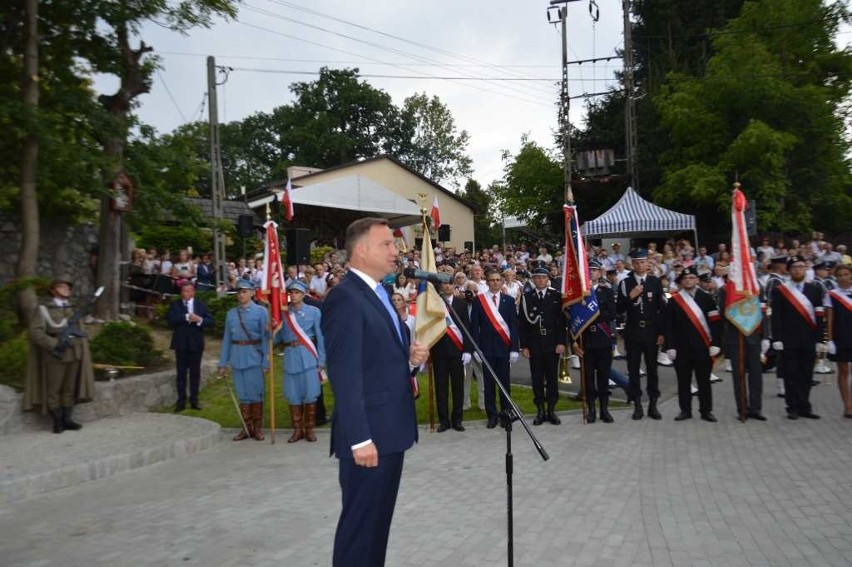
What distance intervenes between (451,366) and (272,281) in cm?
282

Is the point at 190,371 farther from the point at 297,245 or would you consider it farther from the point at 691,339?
the point at 691,339

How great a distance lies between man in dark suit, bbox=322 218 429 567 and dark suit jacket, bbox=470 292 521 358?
20.2ft

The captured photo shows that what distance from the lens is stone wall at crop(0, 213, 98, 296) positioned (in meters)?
16.0

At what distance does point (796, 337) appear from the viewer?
970cm

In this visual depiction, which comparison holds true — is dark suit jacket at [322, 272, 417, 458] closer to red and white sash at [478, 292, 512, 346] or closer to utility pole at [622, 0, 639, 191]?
red and white sash at [478, 292, 512, 346]

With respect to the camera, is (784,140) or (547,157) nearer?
(784,140)

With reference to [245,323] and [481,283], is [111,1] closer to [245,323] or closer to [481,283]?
[245,323]

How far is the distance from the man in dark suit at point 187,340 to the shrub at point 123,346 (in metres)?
1.08

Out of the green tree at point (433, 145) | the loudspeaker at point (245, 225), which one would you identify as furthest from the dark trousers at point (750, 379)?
the green tree at point (433, 145)

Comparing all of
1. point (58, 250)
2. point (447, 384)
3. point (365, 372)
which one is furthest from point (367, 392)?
point (58, 250)

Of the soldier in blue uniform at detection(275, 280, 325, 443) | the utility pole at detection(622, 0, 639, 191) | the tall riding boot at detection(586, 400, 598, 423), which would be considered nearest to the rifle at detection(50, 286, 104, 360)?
the soldier in blue uniform at detection(275, 280, 325, 443)

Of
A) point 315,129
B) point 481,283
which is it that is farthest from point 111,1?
point 315,129

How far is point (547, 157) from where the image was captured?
34.6 m

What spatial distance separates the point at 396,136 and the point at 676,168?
42680 millimetres
